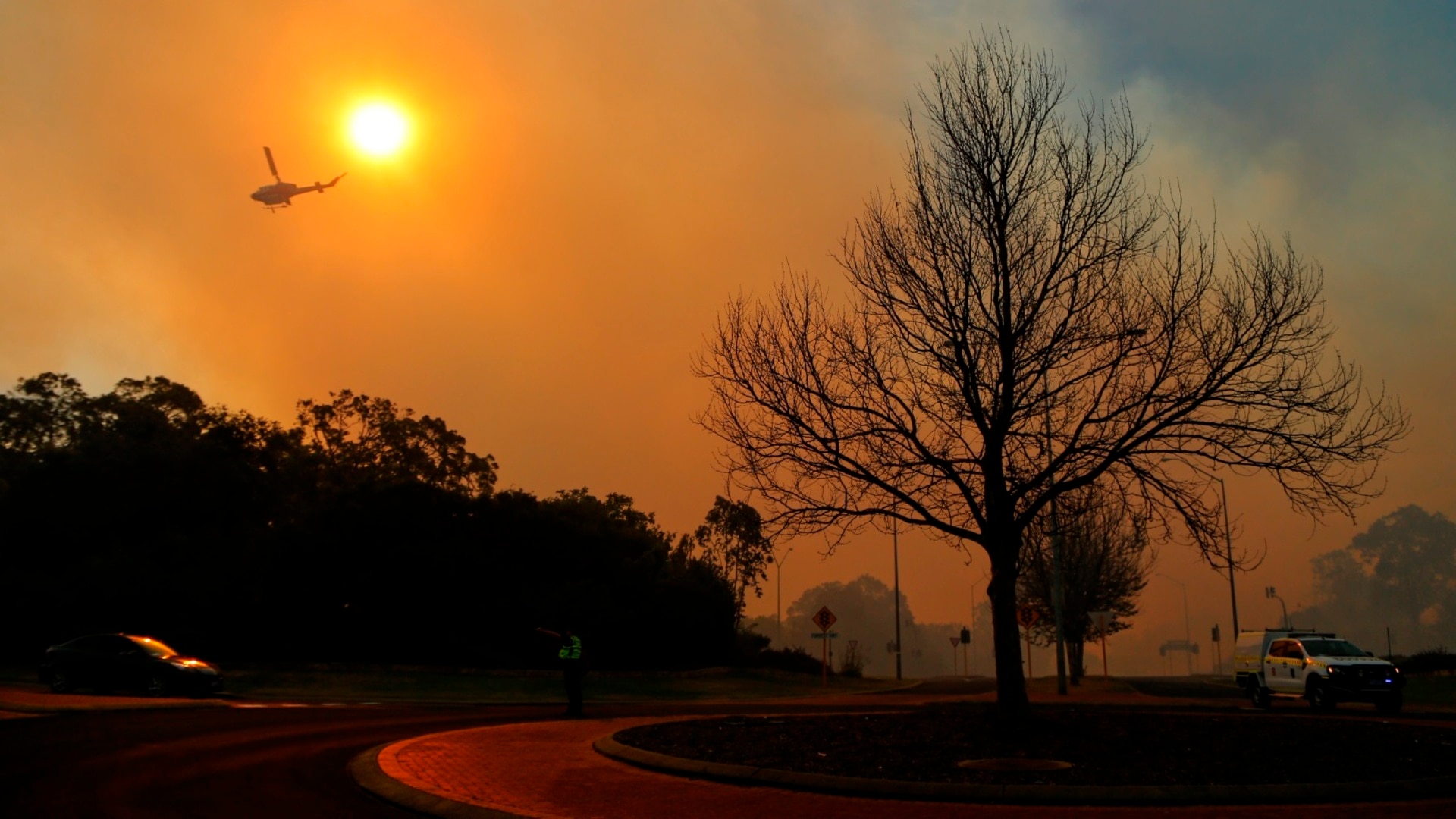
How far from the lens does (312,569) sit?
4244 cm

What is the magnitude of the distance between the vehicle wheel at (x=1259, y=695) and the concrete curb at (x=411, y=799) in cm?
2423

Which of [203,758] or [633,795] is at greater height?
[203,758]

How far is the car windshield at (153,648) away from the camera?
1064 inches

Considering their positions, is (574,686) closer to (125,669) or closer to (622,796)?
(622,796)

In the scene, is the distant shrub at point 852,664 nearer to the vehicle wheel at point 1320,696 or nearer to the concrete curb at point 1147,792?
the vehicle wheel at point 1320,696

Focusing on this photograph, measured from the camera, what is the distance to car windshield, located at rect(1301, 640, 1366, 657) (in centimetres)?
2728

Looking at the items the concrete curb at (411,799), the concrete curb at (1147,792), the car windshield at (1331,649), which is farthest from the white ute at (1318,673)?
the concrete curb at (411,799)

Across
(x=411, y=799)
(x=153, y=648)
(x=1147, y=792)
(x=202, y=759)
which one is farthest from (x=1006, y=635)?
(x=153, y=648)

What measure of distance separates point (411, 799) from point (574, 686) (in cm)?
1060

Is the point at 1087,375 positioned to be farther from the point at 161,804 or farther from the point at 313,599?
the point at 313,599

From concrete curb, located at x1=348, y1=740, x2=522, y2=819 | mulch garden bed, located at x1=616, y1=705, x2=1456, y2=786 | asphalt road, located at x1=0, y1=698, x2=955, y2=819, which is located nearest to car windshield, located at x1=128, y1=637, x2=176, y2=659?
asphalt road, located at x1=0, y1=698, x2=955, y2=819

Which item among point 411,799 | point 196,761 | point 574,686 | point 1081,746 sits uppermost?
point 574,686

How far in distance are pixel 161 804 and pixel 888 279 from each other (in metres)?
11.3

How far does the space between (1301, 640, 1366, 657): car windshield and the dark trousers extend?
705 inches
